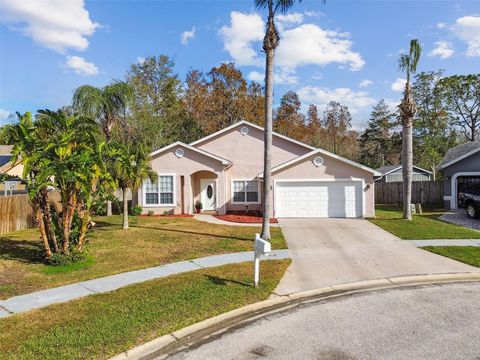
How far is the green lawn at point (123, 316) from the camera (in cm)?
515

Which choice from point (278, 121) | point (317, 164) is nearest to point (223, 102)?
point (278, 121)

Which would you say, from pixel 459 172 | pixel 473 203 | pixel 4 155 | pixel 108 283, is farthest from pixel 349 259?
pixel 4 155

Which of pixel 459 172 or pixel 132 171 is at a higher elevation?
pixel 459 172

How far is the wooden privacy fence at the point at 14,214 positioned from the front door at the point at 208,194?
32.2ft

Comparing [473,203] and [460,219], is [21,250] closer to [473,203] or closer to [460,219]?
[460,219]

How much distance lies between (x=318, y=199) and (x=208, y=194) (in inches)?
283

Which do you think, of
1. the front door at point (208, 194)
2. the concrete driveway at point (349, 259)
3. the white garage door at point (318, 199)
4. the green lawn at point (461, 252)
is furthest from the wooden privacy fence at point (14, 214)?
the green lawn at point (461, 252)

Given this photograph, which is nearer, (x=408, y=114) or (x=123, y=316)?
(x=123, y=316)

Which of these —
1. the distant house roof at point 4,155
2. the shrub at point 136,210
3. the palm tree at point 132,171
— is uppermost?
the distant house roof at point 4,155

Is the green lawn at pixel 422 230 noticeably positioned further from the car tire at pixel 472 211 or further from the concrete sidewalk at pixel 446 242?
the car tire at pixel 472 211

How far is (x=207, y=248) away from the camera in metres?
12.1

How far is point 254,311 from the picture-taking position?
678cm

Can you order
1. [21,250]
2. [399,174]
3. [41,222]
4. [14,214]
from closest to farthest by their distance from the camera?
[41,222] < [21,250] < [14,214] < [399,174]

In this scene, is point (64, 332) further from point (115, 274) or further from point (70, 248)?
point (70, 248)
